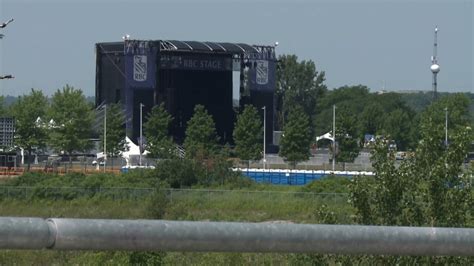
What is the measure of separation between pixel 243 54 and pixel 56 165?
73.0 feet

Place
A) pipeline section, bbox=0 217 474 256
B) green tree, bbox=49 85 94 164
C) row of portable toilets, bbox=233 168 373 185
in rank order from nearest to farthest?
pipeline section, bbox=0 217 474 256
row of portable toilets, bbox=233 168 373 185
green tree, bbox=49 85 94 164

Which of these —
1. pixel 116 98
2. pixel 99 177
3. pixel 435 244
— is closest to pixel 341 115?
pixel 116 98

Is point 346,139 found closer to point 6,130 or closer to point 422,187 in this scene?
point 6,130

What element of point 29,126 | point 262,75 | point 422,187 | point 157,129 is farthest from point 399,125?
point 422,187

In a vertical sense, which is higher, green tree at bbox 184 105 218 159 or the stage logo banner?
the stage logo banner

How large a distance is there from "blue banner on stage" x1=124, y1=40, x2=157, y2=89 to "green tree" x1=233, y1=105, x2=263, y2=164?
28.0 ft

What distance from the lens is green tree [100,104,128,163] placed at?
274ft

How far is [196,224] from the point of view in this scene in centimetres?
360

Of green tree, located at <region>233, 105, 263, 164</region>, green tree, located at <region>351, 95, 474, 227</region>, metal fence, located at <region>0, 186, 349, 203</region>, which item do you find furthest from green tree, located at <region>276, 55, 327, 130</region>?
green tree, located at <region>351, 95, 474, 227</region>

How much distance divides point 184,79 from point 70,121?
44.0 ft

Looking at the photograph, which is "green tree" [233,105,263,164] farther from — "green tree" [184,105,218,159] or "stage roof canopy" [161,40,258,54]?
"stage roof canopy" [161,40,258,54]

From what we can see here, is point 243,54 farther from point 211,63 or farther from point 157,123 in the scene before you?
point 157,123

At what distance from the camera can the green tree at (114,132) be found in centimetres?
8366

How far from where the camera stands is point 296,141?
83625mm
